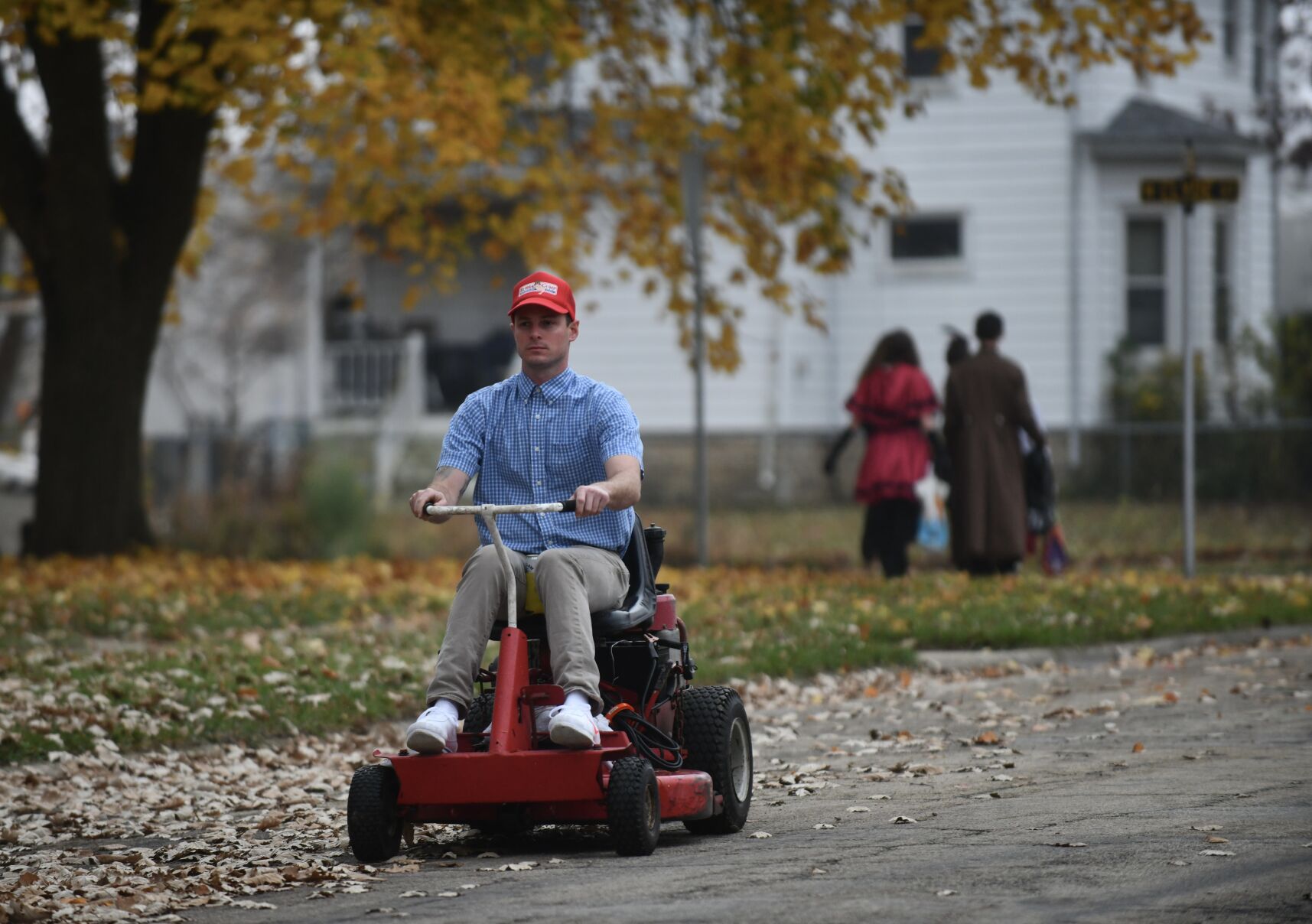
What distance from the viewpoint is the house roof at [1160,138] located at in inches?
993

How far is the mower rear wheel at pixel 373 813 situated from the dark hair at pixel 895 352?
9011 millimetres

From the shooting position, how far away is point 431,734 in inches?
222

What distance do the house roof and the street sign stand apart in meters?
11.6

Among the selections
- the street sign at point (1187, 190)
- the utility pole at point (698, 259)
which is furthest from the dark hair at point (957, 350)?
the utility pole at point (698, 259)

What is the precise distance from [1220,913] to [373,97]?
10698 mm

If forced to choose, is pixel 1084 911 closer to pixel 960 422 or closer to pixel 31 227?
pixel 960 422

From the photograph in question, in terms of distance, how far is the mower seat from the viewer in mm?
5973

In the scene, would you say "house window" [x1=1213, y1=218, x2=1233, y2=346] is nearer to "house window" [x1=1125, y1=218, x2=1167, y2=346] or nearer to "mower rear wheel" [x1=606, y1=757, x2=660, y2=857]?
"house window" [x1=1125, y1=218, x2=1167, y2=346]

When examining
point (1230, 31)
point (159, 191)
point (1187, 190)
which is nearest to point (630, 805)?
point (1187, 190)

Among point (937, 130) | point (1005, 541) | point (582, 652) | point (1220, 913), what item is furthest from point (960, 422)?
point (937, 130)

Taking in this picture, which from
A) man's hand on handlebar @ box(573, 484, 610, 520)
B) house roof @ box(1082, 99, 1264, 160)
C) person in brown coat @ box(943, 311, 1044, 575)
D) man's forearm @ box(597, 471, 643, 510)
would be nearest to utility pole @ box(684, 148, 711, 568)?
person in brown coat @ box(943, 311, 1044, 575)

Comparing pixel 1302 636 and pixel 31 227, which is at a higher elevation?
pixel 31 227

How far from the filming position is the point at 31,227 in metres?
16.7

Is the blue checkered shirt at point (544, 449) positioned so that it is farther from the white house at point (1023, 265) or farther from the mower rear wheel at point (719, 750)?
the white house at point (1023, 265)
